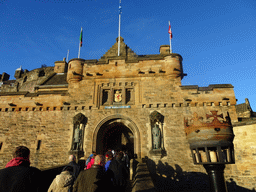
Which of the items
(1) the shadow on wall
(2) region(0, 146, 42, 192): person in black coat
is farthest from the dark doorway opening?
(2) region(0, 146, 42, 192): person in black coat

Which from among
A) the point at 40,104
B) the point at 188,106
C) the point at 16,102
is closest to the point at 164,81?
the point at 188,106

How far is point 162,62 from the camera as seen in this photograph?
52.6 ft

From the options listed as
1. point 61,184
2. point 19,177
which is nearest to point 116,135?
point 61,184

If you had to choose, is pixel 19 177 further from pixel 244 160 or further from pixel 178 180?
pixel 244 160

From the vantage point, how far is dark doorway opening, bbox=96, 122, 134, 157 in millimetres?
15281

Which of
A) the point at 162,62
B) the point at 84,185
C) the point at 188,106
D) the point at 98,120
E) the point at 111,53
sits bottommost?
the point at 84,185

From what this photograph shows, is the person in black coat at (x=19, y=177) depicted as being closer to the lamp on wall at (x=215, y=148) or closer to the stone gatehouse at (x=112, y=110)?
the lamp on wall at (x=215, y=148)

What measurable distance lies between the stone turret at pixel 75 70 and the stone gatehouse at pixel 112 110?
86 mm

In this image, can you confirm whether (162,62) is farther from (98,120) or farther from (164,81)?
(98,120)

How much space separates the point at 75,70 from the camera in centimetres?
1644

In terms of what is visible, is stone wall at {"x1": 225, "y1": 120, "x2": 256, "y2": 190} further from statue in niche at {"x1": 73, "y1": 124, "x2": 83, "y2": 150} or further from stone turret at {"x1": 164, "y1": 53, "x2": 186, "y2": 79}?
statue in niche at {"x1": 73, "y1": 124, "x2": 83, "y2": 150}

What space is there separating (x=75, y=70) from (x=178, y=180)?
39.8ft

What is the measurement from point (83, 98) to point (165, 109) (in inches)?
272

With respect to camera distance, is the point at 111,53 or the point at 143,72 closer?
the point at 143,72
